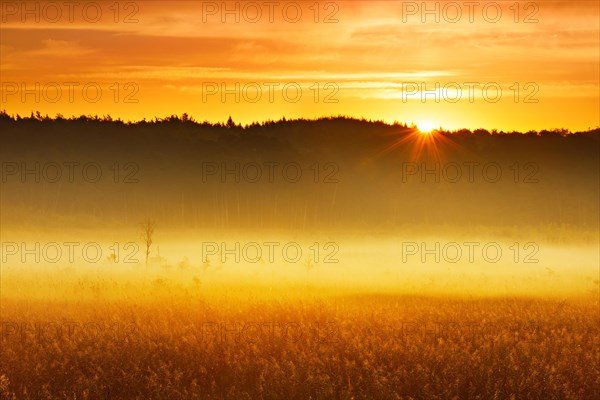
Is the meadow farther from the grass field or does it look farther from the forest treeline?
the forest treeline

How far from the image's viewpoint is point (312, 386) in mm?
14875

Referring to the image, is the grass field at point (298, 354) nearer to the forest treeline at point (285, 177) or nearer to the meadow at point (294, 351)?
the meadow at point (294, 351)

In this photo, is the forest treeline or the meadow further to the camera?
the forest treeline

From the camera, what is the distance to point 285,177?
9912 centimetres

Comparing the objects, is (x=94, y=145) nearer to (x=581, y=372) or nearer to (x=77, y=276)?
(x=77, y=276)

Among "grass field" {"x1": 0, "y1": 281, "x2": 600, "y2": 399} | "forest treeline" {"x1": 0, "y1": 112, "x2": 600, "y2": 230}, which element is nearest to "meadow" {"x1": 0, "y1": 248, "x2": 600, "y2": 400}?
"grass field" {"x1": 0, "y1": 281, "x2": 600, "y2": 399}

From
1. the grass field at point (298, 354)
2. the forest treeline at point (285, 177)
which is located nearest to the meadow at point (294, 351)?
the grass field at point (298, 354)

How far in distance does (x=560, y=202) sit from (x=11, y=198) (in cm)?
4442

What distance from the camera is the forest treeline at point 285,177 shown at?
2926 inches

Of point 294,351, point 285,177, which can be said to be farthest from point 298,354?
point 285,177

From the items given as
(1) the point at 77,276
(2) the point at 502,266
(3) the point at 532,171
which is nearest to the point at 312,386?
(1) the point at 77,276

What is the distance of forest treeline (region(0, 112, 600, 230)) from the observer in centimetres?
7431

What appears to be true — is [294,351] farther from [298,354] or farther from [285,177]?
[285,177]

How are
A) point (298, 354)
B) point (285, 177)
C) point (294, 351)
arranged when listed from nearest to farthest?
1. point (294, 351)
2. point (298, 354)
3. point (285, 177)
